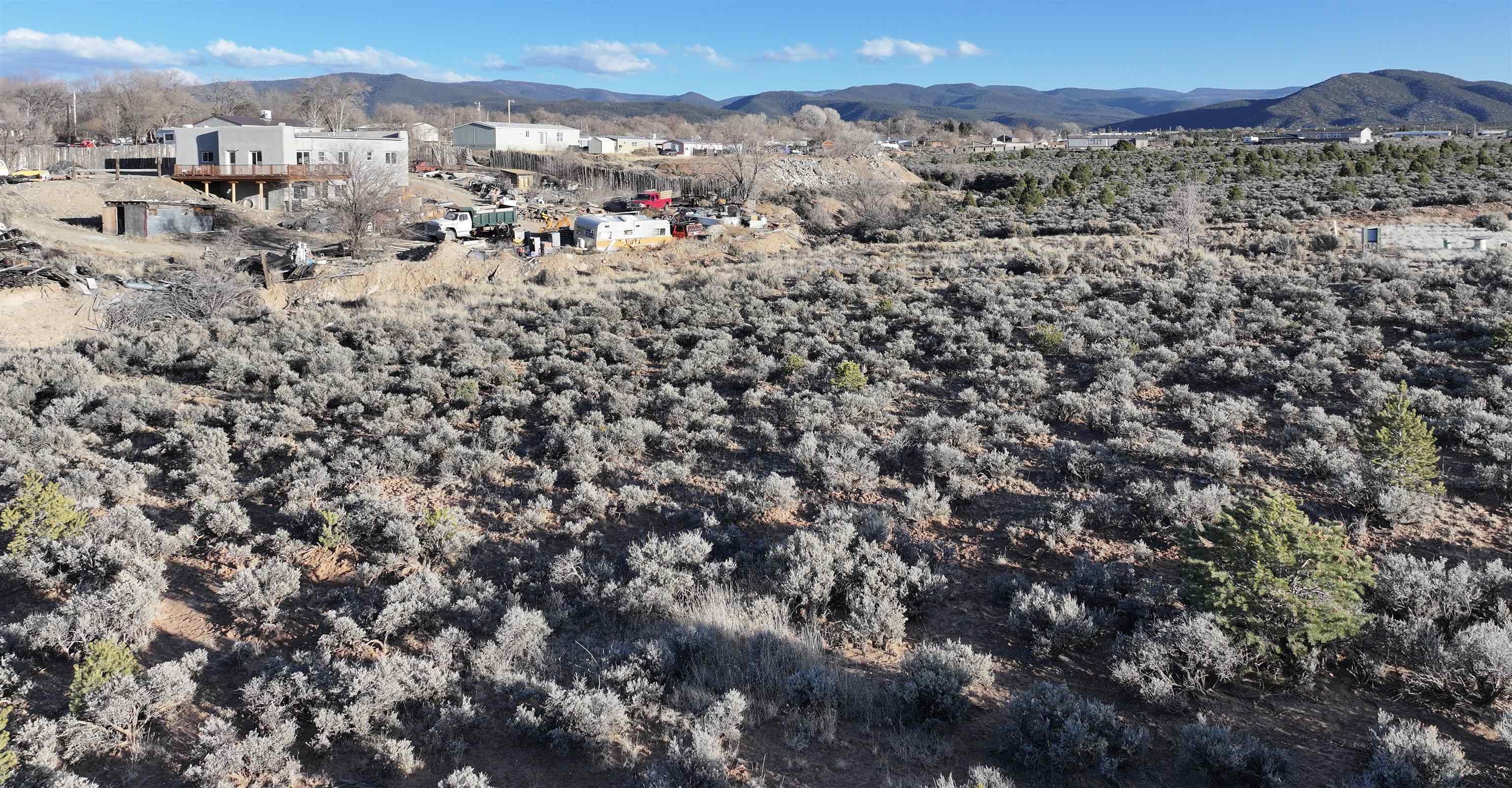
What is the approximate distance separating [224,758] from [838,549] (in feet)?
15.3

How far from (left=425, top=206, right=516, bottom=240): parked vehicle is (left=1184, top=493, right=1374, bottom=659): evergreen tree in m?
33.7

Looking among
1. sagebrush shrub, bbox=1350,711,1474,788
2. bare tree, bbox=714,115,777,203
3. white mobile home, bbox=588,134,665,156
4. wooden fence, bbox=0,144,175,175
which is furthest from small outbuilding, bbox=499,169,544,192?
sagebrush shrub, bbox=1350,711,1474,788

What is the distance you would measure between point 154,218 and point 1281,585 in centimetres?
4351

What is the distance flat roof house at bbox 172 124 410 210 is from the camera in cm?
4281

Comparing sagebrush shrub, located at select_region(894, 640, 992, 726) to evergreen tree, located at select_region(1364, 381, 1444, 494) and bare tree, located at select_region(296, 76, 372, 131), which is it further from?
bare tree, located at select_region(296, 76, 372, 131)

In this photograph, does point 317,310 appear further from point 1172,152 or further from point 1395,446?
point 1172,152

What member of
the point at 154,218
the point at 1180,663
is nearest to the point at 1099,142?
the point at 154,218

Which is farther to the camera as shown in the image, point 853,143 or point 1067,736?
point 853,143

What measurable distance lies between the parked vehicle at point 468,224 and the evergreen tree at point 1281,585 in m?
33.7

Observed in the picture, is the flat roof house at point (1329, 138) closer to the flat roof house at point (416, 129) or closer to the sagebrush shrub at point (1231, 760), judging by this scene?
the sagebrush shrub at point (1231, 760)

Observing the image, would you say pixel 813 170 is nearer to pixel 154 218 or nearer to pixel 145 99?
pixel 154 218

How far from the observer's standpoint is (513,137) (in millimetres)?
77062

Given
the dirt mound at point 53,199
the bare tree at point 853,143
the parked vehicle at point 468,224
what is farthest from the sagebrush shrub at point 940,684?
the bare tree at point 853,143

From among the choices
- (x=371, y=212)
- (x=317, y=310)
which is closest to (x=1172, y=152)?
(x=371, y=212)
